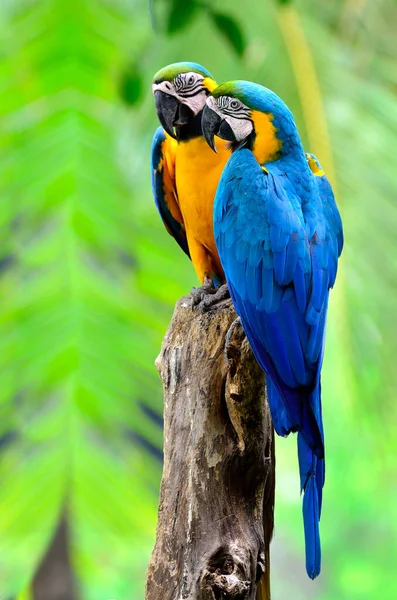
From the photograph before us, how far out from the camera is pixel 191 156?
60.4 inches

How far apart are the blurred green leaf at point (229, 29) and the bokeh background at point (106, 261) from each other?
1.00 meters

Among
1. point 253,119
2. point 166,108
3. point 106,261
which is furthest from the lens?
point 106,261

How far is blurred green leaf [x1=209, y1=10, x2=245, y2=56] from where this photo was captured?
937 millimetres

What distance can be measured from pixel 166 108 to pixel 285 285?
53cm

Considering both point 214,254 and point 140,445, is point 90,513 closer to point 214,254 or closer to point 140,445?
point 140,445

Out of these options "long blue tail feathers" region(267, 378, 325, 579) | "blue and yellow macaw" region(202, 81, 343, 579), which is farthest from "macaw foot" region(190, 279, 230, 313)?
"long blue tail feathers" region(267, 378, 325, 579)

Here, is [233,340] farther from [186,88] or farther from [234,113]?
[186,88]

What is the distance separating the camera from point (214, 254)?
1612 mm

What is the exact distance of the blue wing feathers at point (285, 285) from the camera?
1144mm

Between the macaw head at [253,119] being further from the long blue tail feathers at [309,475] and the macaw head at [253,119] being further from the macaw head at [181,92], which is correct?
the long blue tail feathers at [309,475]

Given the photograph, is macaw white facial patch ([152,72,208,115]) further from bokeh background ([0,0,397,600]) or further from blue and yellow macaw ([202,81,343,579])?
bokeh background ([0,0,397,600])

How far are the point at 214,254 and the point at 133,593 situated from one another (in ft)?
10.2

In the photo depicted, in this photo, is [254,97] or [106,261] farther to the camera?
[106,261]

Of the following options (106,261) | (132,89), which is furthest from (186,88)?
(106,261)
